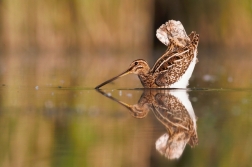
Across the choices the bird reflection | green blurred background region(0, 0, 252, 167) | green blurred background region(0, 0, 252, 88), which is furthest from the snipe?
green blurred background region(0, 0, 252, 88)

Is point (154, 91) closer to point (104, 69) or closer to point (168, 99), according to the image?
point (168, 99)

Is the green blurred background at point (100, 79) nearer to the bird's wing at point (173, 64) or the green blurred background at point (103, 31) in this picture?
the green blurred background at point (103, 31)

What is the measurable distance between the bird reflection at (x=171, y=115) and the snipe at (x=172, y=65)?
0.55 feet

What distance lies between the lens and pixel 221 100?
6.91m

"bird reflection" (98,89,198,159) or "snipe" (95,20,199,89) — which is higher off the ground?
"snipe" (95,20,199,89)

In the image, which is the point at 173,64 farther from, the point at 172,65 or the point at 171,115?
the point at 171,115

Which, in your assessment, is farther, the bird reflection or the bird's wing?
the bird's wing

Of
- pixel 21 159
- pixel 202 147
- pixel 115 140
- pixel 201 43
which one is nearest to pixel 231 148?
pixel 202 147

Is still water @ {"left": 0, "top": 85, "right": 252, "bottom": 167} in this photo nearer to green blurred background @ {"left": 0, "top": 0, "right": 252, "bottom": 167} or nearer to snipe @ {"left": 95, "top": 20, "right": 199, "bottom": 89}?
green blurred background @ {"left": 0, "top": 0, "right": 252, "bottom": 167}

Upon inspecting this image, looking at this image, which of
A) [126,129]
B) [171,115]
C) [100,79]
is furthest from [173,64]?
[126,129]

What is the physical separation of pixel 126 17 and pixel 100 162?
9965mm

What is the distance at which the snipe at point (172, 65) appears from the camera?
26.5ft

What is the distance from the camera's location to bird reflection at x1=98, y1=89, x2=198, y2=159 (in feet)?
14.5

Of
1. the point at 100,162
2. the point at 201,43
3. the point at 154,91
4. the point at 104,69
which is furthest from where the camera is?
the point at 201,43
